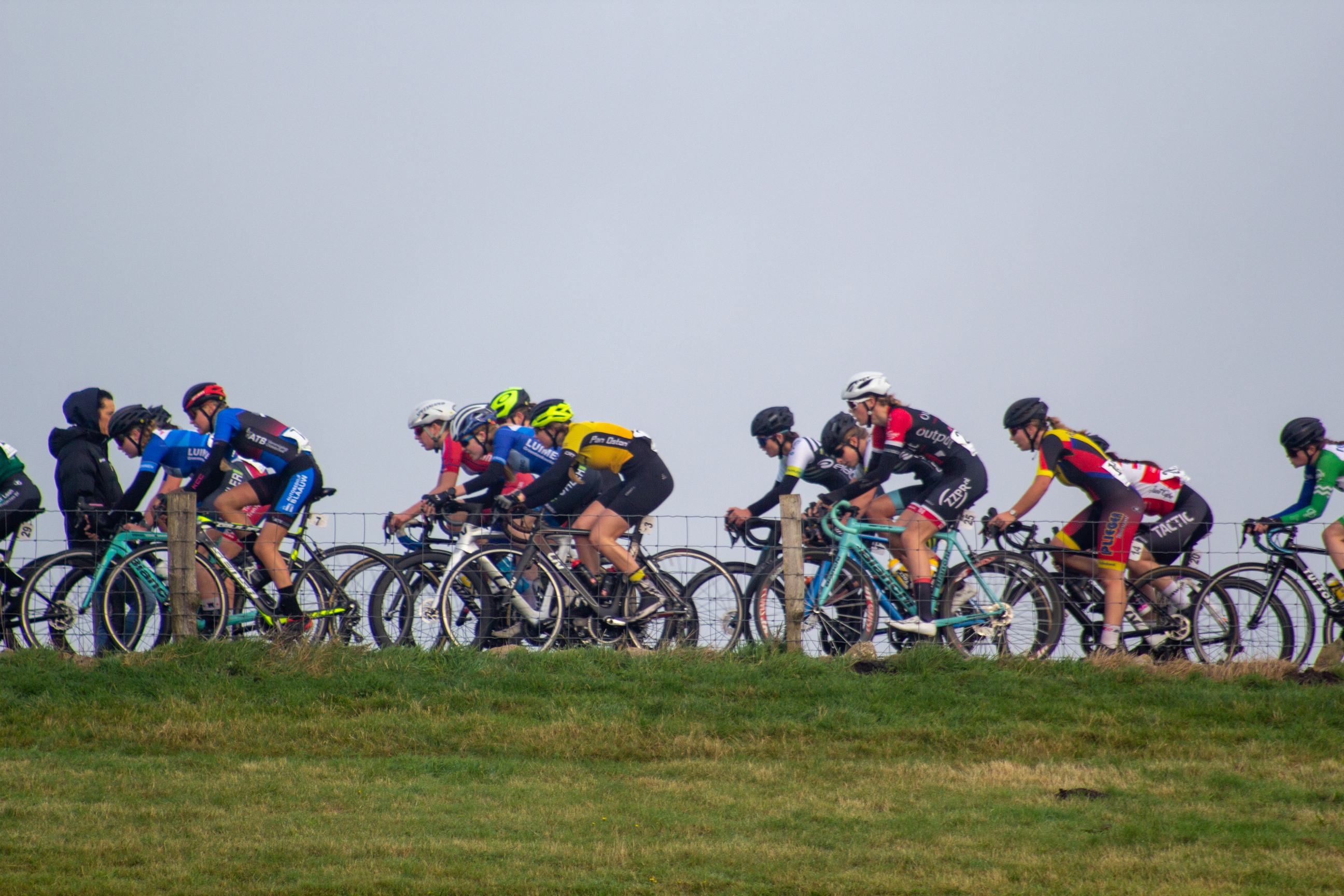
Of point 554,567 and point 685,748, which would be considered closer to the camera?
point 685,748

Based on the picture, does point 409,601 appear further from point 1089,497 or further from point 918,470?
point 1089,497

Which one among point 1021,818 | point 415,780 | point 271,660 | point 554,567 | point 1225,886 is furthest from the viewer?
point 554,567

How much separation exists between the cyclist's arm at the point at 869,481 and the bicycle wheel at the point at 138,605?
483 centimetres

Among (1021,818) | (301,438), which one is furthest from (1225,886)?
(301,438)

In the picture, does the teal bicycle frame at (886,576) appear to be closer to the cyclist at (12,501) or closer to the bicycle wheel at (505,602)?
the bicycle wheel at (505,602)

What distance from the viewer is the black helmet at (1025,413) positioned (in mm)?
10797

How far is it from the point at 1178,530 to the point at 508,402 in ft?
20.0

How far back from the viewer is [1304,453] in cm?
1074

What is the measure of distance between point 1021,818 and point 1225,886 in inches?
51.3

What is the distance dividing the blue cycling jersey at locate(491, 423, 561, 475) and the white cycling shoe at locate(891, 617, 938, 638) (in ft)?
10.6

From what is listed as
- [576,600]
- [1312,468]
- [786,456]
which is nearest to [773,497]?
[786,456]

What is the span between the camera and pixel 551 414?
11.6 m

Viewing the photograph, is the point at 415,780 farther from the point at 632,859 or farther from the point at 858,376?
the point at 858,376

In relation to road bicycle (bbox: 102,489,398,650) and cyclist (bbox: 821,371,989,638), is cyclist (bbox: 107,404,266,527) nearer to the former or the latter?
road bicycle (bbox: 102,489,398,650)
